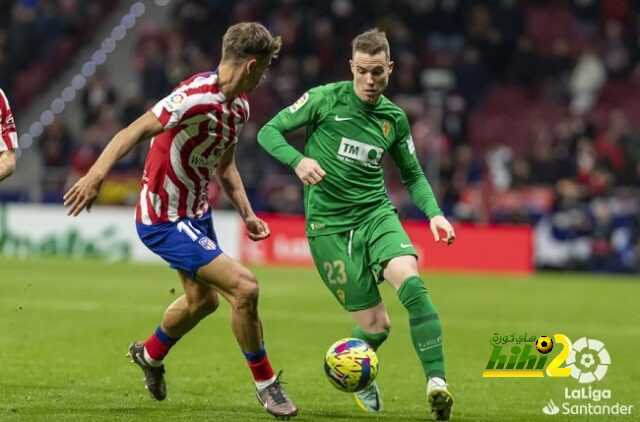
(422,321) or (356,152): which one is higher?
(356,152)

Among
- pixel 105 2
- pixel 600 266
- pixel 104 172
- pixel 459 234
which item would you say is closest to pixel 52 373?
pixel 104 172

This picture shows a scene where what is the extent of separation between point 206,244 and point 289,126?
3.35 ft

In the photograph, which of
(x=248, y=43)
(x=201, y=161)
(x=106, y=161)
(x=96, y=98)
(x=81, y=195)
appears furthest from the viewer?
(x=96, y=98)

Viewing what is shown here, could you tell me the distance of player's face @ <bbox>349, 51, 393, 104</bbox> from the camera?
8.18 m

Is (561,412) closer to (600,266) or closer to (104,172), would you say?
(104,172)

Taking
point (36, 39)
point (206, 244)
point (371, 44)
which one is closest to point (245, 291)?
point (206, 244)

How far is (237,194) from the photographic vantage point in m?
8.45

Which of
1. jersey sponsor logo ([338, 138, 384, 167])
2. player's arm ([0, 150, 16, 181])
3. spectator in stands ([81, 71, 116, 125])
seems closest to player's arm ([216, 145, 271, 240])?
jersey sponsor logo ([338, 138, 384, 167])

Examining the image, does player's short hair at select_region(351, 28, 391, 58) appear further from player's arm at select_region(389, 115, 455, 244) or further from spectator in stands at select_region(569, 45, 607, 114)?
spectator in stands at select_region(569, 45, 607, 114)

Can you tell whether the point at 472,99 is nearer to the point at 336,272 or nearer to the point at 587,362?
the point at 587,362

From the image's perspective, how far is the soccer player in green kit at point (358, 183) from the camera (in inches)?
324

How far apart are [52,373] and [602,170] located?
1498 cm

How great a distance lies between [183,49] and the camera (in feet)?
87.2

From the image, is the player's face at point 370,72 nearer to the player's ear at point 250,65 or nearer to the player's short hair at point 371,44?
the player's short hair at point 371,44
